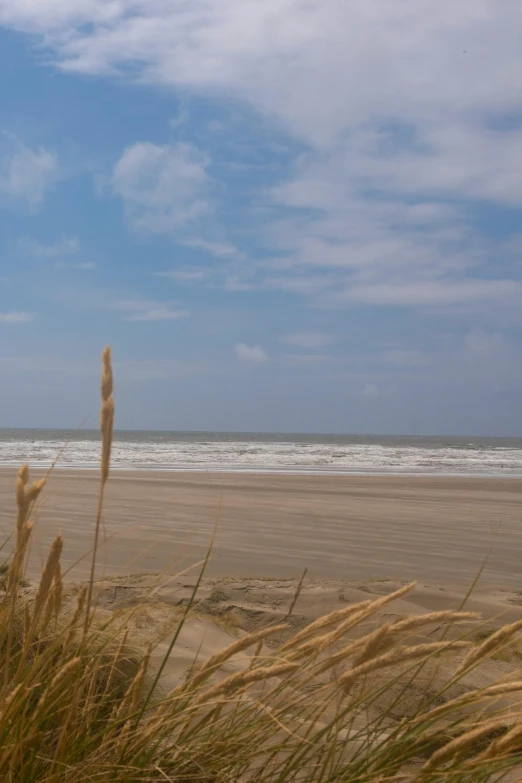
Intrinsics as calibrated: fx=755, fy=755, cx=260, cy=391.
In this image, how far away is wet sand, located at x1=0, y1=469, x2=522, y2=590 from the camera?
7984 millimetres

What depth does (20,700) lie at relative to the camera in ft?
4.97

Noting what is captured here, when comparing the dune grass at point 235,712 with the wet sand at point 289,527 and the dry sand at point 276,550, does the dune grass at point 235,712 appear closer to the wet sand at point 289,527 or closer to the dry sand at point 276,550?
the dry sand at point 276,550

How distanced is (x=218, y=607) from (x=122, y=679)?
251cm

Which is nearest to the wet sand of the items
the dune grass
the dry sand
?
the dry sand

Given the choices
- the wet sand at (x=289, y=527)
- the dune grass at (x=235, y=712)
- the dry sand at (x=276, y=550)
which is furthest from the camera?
the wet sand at (x=289, y=527)

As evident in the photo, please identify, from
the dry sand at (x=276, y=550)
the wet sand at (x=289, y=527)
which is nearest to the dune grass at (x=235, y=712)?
the dry sand at (x=276, y=550)

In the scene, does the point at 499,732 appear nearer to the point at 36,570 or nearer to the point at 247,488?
the point at 36,570

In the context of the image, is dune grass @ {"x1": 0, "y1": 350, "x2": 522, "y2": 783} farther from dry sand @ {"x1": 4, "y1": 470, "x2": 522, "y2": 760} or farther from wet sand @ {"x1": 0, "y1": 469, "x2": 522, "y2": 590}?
wet sand @ {"x1": 0, "y1": 469, "x2": 522, "y2": 590}

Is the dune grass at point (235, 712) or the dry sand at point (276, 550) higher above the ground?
the dune grass at point (235, 712)

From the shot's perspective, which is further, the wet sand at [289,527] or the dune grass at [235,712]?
the wet sand at [289,527]

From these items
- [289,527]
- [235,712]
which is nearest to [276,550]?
[289,527]

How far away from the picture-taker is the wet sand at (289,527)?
798 cm

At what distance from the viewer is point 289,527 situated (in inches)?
435

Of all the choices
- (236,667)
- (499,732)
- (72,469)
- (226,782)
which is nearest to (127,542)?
(236,667)
